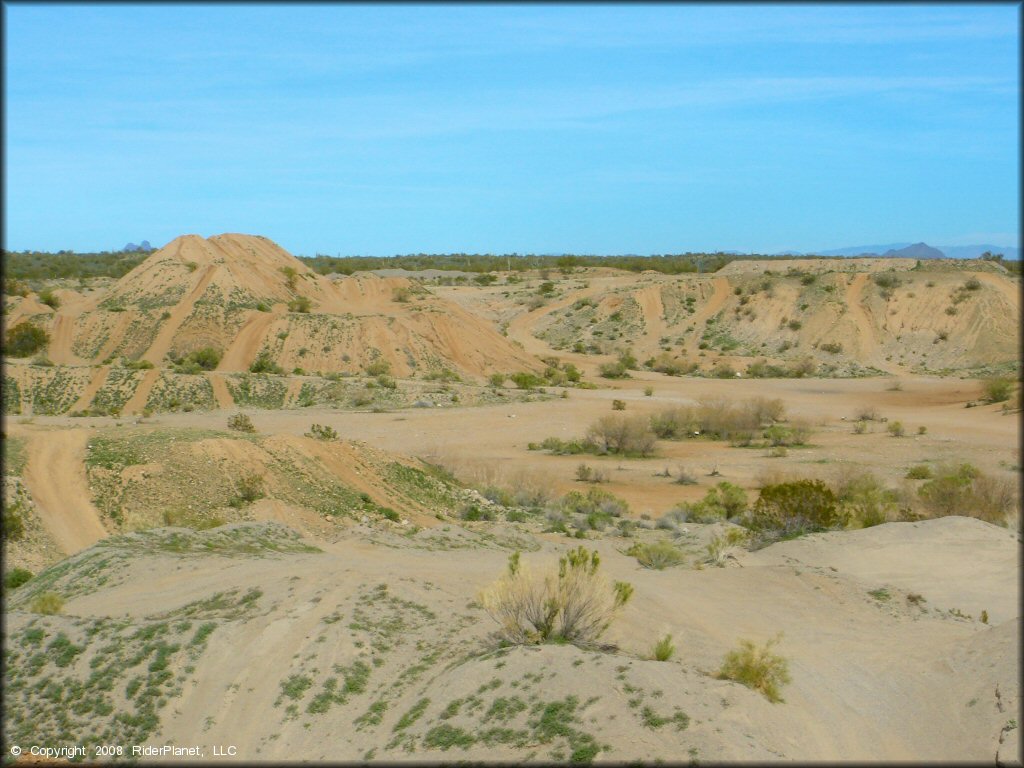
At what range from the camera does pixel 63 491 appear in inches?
901

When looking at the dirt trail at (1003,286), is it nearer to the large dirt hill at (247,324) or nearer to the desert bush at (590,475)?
the large dirt hill at (247,324)

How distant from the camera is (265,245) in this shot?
66625 millimetres

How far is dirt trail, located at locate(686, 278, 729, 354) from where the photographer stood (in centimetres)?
6996

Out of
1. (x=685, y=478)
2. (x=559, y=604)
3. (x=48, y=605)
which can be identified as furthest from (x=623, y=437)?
(x=48, y=605)

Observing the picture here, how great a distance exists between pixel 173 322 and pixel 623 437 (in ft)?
90.1

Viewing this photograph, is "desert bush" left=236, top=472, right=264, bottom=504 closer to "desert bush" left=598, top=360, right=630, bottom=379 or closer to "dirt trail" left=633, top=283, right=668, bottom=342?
"desert bush" left=598, top=360, right=630, bottom=379

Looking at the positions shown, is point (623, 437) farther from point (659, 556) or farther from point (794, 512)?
point (659, 556)

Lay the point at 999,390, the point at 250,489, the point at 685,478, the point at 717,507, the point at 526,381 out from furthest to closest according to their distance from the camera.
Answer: the point at 526,381, the point at 999,390, the point at 685,478, the point at 717,507, the point at 250,489

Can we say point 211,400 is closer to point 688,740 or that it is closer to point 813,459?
point 813,459

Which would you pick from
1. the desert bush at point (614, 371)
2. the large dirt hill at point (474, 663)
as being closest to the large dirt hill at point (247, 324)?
the desert bush at point (614, 371)

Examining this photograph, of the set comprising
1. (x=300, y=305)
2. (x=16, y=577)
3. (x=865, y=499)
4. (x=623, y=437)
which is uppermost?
(x=300, y=305)

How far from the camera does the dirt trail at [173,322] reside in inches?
1957

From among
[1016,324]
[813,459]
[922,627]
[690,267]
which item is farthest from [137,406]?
[690,267]

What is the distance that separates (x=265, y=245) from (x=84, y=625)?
54.8 metres
